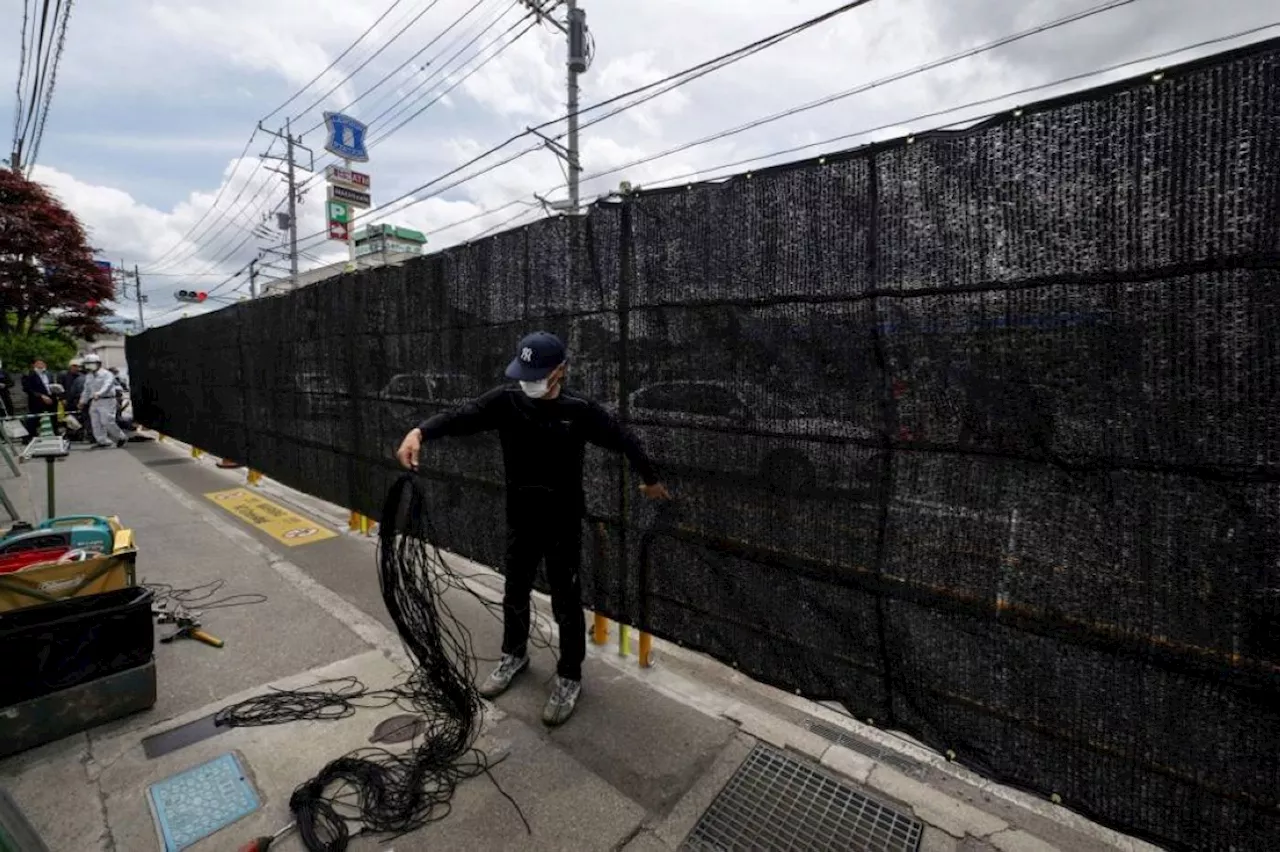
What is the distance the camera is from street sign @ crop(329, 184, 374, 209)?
21719 mm

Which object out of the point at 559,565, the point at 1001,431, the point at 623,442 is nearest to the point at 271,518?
the point at 559,565

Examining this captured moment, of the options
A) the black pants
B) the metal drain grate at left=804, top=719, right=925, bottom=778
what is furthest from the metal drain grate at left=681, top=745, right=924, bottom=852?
the black pants

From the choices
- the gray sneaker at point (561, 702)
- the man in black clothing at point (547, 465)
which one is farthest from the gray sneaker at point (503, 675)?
the gray sneaker at point (561, 702)

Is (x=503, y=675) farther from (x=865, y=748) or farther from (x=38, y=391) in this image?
(x=38, y=391)

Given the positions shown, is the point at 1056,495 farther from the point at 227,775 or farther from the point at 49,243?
the point at 49,243

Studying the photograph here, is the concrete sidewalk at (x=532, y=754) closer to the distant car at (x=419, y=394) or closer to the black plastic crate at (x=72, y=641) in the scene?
the black plastic crate at (x=72, y=641)

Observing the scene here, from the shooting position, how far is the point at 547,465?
2914 mm

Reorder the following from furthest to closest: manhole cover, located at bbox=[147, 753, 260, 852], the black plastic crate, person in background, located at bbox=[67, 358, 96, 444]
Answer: person in background, located at bbox=[67, 358, 96, 444] → the black plastic crate → manhole cover, located at bbox=[147, 753, 260, 852]

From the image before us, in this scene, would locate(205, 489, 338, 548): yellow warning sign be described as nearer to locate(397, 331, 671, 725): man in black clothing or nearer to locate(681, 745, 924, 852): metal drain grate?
locate(397, 331, 671, 725): man in black clothing

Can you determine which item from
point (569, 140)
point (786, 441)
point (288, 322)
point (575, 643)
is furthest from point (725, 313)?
point (569, 140)

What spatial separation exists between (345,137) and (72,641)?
895 inches

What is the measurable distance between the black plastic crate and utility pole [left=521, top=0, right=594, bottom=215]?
11.9m

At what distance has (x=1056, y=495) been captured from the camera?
1788mm

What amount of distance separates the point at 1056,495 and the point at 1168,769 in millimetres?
881
